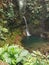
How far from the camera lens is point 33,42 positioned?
459 inches

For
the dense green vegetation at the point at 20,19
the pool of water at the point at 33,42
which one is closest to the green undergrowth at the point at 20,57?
the dense green vegetation at the point at 20,19

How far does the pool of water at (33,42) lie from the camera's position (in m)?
11.0

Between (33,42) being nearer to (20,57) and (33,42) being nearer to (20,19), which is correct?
(20,19)

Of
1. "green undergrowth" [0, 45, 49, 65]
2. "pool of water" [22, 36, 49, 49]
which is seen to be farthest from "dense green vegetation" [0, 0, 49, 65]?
"green undergrowth" [0, 45, 49, 65]

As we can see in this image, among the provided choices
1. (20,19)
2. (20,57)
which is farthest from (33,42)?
(20,57)

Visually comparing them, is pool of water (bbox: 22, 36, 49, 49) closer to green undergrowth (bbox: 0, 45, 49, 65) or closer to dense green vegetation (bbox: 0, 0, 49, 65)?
dense green vegetation (bbox: 0, 0, 49, 65)

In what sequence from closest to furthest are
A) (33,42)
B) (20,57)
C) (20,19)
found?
(20,57), (33,42), (20,19)

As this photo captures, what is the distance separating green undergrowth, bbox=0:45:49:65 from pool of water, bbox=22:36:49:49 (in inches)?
215

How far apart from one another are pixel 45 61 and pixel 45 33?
803 cm

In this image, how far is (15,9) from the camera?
42.3 ft

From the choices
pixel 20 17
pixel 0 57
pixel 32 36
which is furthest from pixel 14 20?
pixel 0 57

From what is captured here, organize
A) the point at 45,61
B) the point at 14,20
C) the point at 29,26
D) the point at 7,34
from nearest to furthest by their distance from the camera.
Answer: the point at 45,61
the point at 7,34
the point at 14,20
the point at 29,26

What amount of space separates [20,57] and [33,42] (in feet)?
21.2

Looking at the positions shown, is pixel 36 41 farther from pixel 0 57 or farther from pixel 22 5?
pixel 0 57
